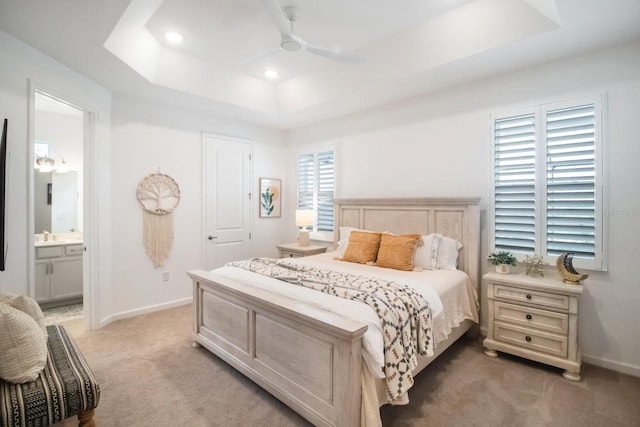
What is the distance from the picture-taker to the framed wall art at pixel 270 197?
515 cm

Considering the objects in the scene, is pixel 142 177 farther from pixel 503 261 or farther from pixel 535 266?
pixel 535 266

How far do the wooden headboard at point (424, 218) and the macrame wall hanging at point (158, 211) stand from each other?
2.21 m

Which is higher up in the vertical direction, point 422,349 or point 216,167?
point 216,167

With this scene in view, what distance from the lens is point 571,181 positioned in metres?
2.74

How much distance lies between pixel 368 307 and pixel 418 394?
0.89 m

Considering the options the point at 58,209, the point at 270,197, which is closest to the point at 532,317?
the point at 270,197

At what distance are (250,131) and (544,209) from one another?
400 cm

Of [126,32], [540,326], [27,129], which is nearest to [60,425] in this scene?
[27,129]

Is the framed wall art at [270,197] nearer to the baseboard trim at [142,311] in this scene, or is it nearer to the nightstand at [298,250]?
the nightstand at [298,250]

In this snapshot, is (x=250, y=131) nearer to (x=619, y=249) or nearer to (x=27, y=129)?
(x=27, y=129)

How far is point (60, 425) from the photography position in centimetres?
200

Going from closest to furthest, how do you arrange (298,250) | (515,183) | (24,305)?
(24,305) → (515,183) → (298,250)

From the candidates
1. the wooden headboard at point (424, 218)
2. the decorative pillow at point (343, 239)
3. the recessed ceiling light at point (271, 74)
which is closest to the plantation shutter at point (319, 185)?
the wooden headboard at point (424, 218)

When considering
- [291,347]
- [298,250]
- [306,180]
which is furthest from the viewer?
[306,180]
